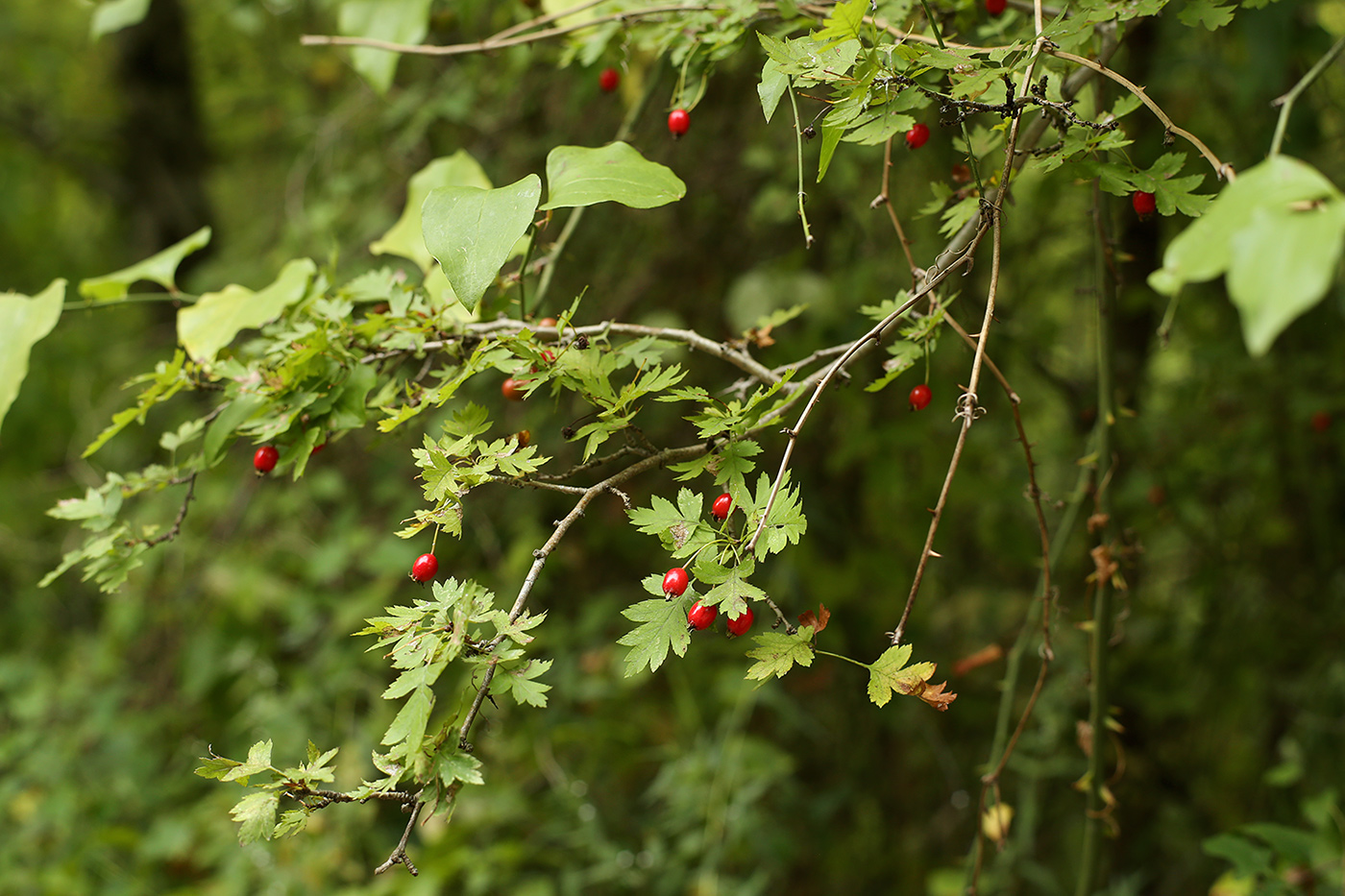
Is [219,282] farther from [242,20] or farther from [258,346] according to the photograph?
[258,346]

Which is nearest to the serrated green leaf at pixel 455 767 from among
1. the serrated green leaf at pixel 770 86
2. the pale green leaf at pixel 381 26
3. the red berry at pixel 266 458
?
the red berry at pixel 266 458

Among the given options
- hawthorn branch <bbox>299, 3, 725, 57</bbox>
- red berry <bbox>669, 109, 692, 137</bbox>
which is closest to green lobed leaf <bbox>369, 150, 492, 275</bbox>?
hawthorn branch <bbox>299, 3, 725, 57</bbox>

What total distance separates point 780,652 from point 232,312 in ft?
2.30

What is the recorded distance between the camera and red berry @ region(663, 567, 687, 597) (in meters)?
0.58

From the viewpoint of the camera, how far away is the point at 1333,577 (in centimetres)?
175

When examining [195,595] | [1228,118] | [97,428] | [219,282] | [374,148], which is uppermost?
[1228,118]

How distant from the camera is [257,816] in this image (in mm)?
566

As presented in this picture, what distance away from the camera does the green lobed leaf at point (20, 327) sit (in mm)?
873

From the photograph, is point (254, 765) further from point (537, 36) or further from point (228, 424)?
point (537, 36)

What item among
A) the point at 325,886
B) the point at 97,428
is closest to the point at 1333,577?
the point at 325,886

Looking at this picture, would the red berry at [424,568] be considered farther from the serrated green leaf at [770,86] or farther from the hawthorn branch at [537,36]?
the hawthorn branch at [537,36]

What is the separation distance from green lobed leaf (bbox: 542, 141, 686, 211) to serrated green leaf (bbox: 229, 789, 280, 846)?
48 centimetres

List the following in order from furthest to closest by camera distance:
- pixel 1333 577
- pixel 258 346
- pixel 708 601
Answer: pixel 1333 577 → pixel 258 346 → pixel 708 601

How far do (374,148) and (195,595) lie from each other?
1.24 metres
